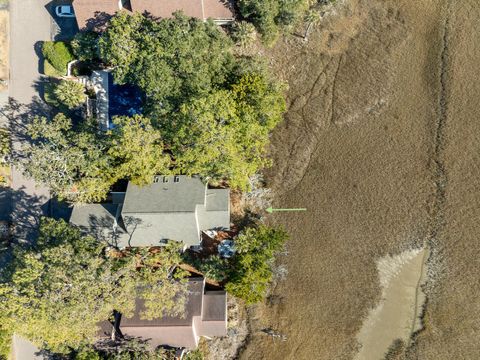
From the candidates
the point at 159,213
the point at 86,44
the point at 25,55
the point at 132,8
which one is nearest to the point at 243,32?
the point at 132,8

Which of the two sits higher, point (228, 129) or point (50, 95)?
point (50, 95)

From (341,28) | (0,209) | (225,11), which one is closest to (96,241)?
(0,209)

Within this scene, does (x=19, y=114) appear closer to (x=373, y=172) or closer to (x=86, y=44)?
(x=86, y=44)

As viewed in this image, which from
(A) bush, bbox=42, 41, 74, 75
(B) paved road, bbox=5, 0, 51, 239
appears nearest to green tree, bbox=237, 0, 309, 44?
(A) bush, bbox=42, 41, 74, 75

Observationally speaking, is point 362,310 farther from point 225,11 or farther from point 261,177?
point 225,11

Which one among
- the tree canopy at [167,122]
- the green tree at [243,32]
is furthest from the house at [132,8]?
the green tree at [243,32]

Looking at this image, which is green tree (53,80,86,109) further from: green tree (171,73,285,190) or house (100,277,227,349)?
house (100,277,227,349)
